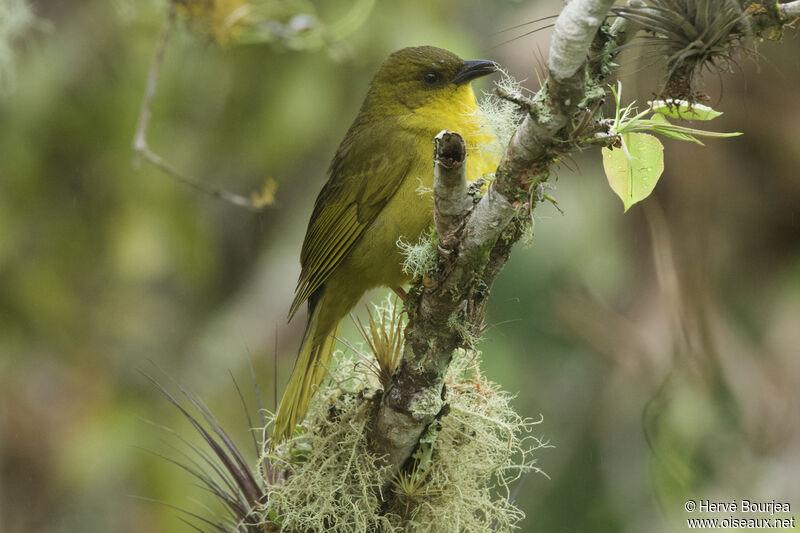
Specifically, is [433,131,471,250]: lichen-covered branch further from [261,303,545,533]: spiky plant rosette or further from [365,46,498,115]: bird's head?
[365,46,498,115]: bird's head

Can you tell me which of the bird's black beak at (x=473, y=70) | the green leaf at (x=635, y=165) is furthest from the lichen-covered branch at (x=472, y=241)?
the bird's black beak at (x=473, y=70)

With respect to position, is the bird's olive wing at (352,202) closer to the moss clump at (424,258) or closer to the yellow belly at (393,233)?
the yellow belly at (393,233)

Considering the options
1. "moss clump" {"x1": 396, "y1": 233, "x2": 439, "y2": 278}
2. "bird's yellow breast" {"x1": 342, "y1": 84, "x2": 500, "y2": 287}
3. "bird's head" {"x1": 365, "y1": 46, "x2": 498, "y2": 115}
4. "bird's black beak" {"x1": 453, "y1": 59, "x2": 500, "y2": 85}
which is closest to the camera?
"moss clump" {"x1": 396, "y1": 233, "x2": 439, "y2": 278}

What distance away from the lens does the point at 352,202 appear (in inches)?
116

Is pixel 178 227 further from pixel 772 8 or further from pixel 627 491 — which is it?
pixel 772 8

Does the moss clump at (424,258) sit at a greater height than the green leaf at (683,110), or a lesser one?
lesser

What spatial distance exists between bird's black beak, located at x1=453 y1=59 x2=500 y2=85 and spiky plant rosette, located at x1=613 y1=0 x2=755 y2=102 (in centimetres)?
148

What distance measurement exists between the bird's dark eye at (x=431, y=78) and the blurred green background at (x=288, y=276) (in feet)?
3.85

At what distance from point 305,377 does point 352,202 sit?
0.73 m

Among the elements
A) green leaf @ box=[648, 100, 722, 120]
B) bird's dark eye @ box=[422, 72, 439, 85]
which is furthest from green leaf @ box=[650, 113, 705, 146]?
bird's dark eye @ box=[422, 72, 439, 85]

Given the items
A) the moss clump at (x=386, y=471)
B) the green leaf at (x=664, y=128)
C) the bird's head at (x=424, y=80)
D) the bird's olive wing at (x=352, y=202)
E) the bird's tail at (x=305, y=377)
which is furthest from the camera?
the bird's head at (x=424, y=80)

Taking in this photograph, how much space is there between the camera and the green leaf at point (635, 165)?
5.72 ft

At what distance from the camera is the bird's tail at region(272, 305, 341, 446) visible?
7.67 feet

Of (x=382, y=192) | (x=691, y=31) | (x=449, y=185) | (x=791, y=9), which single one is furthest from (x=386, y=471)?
(x=791, y=9)
